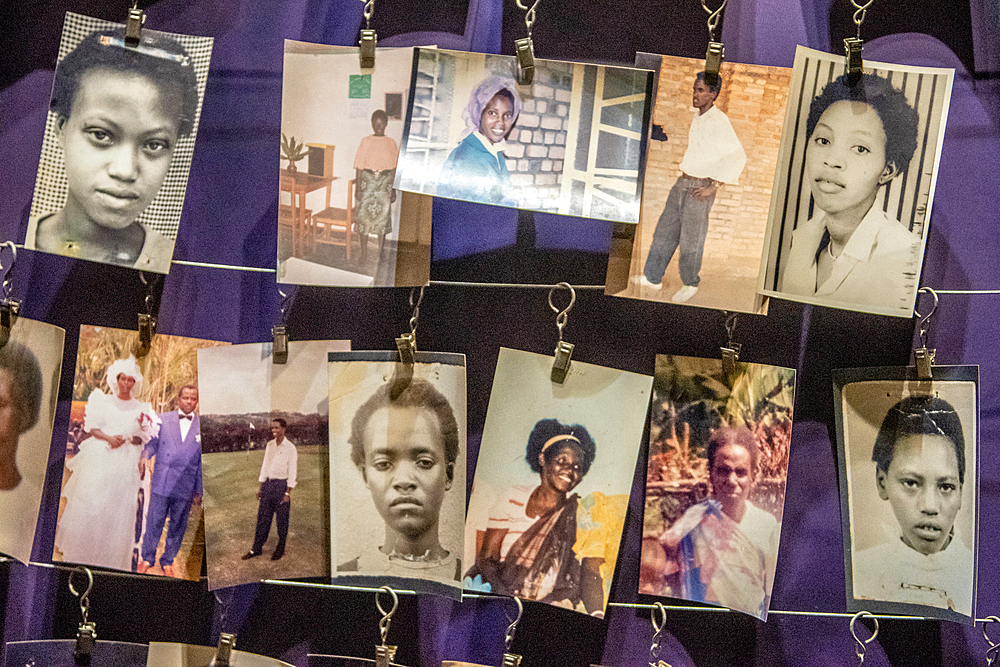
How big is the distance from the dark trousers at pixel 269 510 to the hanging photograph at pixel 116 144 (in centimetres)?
29

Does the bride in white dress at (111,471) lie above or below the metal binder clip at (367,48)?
below

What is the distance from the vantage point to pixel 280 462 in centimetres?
94

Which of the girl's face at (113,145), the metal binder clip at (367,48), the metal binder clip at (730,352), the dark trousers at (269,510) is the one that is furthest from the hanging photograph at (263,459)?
the metal binder clip at (730,352)

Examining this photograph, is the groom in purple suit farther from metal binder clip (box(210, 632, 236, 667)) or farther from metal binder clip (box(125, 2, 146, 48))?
metal binder clip (box(125, 2, 146, 48))

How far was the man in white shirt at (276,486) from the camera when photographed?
0.94 m

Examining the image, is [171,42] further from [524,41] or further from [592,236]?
[592,236]

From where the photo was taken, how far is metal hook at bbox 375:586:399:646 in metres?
0.94

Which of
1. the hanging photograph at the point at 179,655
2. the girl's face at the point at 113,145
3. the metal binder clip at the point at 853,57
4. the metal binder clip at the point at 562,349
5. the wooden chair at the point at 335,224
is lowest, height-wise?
the hanging photograph at the point at 179,655

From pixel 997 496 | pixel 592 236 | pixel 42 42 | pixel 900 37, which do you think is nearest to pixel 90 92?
pixel 42 42

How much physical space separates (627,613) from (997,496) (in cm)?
48

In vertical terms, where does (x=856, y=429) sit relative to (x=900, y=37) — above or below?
below

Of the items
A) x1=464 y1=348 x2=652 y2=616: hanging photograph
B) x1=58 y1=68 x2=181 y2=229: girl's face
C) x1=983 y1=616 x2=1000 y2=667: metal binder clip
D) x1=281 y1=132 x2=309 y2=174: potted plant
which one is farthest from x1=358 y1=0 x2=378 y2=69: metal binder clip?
x1=983 y1=616 x2=1000 y2=667: metal binder clip

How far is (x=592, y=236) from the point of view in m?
0.93

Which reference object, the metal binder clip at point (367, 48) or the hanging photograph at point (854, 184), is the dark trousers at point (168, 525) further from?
the hanging photograph at point (854, 184)
